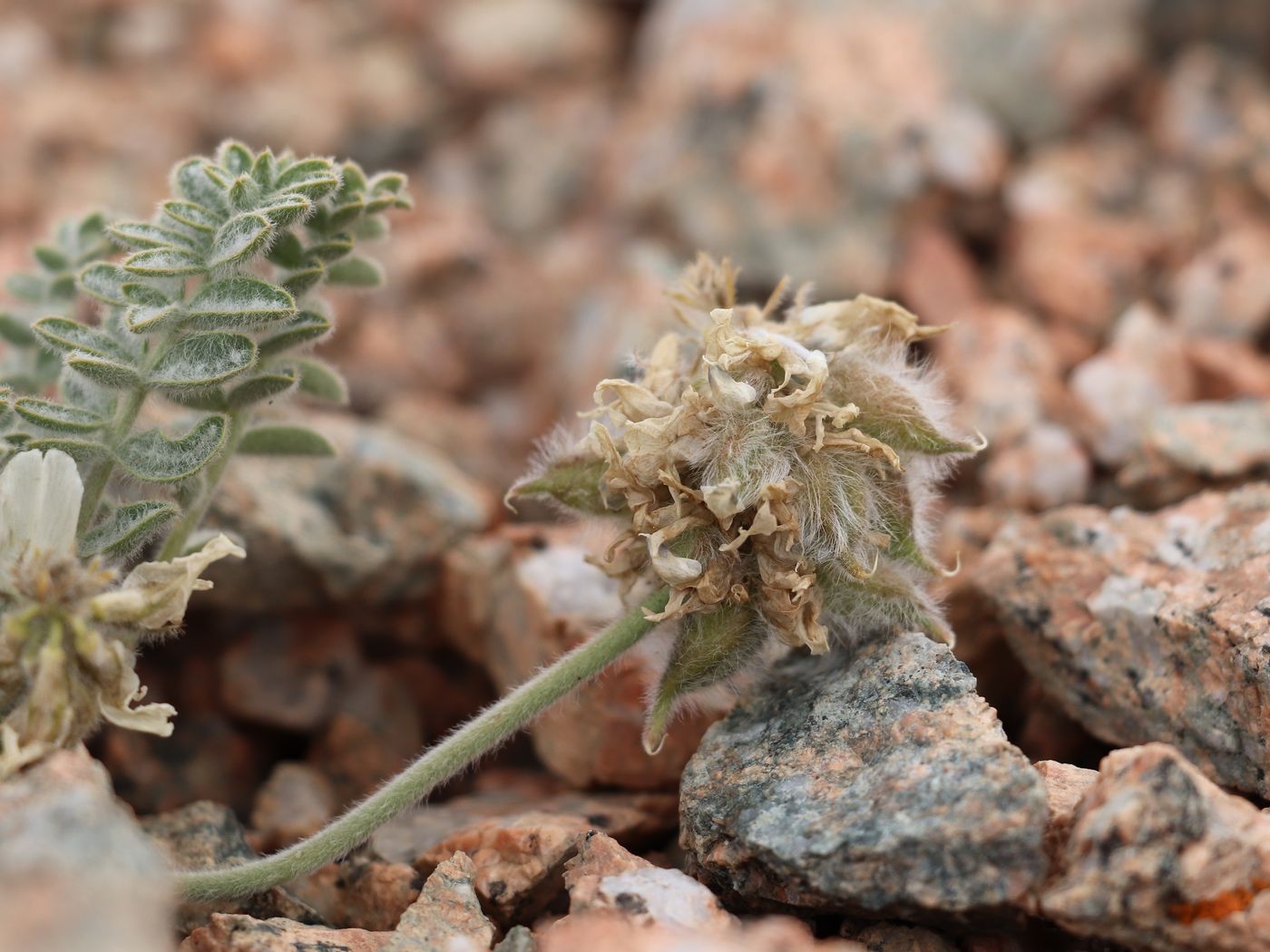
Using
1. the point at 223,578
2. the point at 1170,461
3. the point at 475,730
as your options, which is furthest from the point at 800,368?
the point at 223,578

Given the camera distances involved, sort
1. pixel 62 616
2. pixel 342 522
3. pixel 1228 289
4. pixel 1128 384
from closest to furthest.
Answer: pixel 62 616 < pixel 342 522 < pixel 1128 384 < pixel 1228 289

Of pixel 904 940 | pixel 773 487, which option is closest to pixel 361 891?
→ pixel 904 940

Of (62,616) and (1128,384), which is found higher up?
(1128,384)

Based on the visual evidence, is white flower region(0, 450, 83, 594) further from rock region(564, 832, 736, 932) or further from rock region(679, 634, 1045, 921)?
rock region(679, 634, 1045, 921)

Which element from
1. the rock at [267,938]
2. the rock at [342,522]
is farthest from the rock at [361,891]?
the rock at [342,522]

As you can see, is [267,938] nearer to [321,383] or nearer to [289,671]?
[321,383]

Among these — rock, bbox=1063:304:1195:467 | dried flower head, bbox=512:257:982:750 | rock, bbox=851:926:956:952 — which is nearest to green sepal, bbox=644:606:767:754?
dried flower head, bbox=512:257:982:750

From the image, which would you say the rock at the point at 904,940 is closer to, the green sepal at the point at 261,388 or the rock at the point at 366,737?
the rock at the point at 366,737
